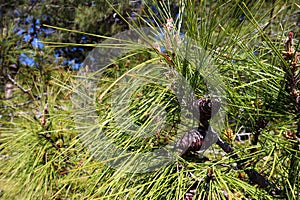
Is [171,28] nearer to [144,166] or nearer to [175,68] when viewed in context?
[175,68]

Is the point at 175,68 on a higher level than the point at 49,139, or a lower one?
higher

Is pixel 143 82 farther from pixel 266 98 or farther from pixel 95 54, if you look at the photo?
pixel 95 54

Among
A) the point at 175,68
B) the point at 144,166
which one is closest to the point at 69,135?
the point at 144,166

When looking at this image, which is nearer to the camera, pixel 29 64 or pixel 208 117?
pixel 208 117

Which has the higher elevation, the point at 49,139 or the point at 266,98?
the point at 266,98

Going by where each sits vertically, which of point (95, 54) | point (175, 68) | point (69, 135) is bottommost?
point (69, 135)

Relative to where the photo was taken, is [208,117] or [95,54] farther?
[95,54]

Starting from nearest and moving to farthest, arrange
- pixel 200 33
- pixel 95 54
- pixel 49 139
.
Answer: pixel 200 33 < pixel 49 139 < pixel 95 54

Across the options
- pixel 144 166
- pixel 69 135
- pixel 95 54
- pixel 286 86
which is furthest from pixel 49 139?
pixel 95 54

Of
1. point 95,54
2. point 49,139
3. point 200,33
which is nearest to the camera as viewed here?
point 200,33
